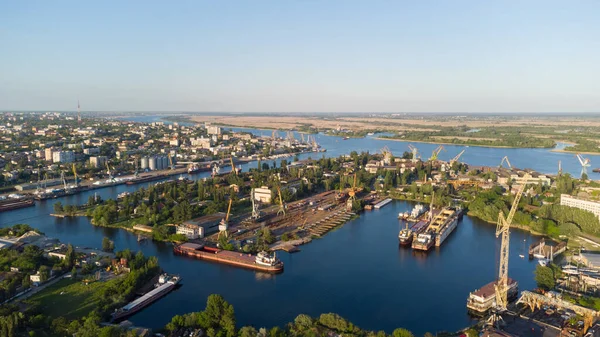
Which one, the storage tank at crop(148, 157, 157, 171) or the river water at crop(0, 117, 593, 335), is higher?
the storage tank at crop(148, 157, 157, 171)

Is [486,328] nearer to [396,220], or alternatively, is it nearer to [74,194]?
[396,220]

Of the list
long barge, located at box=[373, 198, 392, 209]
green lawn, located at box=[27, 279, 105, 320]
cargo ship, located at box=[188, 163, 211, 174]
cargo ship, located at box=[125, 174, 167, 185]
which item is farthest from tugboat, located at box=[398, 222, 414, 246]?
cargo ship, located at box=[188, 163, 211, 174]

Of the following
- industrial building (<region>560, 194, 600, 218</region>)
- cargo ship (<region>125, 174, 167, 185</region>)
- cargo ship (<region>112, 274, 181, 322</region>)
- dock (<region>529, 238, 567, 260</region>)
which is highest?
industrial building (<region>560, 194, 600, 218</region>)

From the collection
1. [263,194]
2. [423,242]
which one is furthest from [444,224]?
[263,194]

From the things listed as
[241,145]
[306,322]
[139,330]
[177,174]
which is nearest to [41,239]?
[139,330]

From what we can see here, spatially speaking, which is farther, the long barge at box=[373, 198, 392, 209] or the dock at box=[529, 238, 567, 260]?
the long barge at box=[373, 198, 392, 209]

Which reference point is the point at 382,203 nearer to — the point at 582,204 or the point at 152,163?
the point at 582,204

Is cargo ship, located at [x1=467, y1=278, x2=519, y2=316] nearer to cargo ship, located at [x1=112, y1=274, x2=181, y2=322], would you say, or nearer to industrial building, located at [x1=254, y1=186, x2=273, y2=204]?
cargo ship, located at [x1=112, y1=274, x2=181, y2=322]
